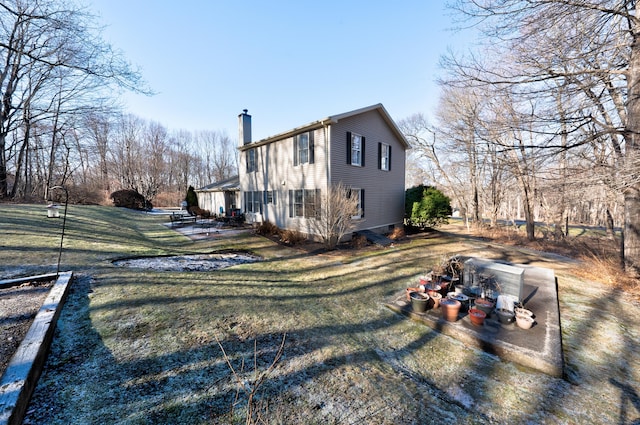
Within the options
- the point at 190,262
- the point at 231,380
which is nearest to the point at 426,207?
the point at 190,262

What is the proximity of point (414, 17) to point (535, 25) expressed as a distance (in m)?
4.12

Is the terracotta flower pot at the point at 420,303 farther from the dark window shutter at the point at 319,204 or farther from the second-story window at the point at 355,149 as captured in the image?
the second-story window at the point at 355,149

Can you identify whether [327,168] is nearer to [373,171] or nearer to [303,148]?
[303,148]

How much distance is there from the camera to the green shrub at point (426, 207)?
13133 millimetres

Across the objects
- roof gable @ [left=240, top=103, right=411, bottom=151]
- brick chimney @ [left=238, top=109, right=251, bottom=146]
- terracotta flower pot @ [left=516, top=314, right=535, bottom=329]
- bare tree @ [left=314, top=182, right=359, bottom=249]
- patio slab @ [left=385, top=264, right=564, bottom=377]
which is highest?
brick chimney @ [left=238, top=109, right=251, bottom=146]

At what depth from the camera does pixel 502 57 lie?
26.6 feet

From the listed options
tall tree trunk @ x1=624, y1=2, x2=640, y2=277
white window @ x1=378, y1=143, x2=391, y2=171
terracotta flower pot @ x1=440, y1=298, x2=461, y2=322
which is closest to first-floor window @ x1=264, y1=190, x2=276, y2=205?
white window @ x1=378, y1=143, x2=391, y2=171

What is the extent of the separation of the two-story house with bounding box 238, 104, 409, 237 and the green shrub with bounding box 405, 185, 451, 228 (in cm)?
86

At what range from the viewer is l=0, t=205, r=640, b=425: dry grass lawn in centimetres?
235

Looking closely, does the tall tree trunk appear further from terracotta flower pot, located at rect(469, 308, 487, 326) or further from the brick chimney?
the brick chimney

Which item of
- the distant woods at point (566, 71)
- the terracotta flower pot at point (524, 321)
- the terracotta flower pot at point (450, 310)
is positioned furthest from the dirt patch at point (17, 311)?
→ the distant woods at point (566, 71)

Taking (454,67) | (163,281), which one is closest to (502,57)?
(454,67)

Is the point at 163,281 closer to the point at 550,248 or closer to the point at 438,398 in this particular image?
the point at 438,398

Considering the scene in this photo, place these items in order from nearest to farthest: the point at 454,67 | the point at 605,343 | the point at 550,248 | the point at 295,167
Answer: the point at 605,343 < the point at 454,67 < the point at 550,248 < the point at 295,167
